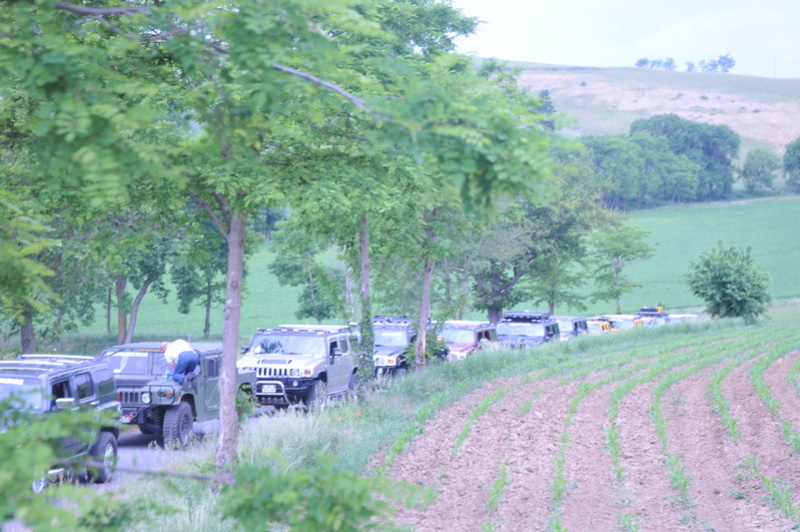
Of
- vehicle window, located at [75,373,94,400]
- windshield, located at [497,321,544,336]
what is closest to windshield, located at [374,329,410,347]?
windshield, located at [497,321,544,336]

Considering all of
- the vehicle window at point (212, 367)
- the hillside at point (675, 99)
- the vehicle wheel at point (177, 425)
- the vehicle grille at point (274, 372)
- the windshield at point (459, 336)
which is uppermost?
the hillside at point (675, 99)

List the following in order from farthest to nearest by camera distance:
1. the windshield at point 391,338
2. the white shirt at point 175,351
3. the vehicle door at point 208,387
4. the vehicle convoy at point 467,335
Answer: the vehicle convoy at point 467,335
the windshield at point 391,338
the vehicle door at point 208,387
the white shirt at point 175,351

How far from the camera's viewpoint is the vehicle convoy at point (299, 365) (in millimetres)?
17641

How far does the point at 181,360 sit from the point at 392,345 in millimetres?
9696

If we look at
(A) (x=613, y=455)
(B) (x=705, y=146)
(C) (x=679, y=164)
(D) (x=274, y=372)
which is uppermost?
(B) (x=705, y=146)

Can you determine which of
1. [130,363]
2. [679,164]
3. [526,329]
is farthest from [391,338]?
[679,164]

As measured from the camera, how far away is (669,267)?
269ft

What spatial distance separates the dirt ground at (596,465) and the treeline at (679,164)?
8741 cm

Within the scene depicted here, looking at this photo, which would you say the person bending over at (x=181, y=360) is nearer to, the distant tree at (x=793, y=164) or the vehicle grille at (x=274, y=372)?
the vehicle grille at (x=274, y=372)

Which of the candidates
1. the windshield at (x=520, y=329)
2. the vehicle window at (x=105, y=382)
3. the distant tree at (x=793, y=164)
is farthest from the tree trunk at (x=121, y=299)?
the distant tree at (x=793, y=164)

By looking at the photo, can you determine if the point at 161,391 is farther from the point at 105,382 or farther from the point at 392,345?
the point at 392,345

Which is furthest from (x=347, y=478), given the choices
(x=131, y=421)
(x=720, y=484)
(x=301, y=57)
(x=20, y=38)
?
(x=131, y=421)

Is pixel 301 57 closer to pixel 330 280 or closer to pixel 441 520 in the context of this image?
pixel 441 520

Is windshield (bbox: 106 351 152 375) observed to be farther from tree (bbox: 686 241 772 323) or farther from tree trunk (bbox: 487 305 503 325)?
tree (bbox: 686 241 772 323)
